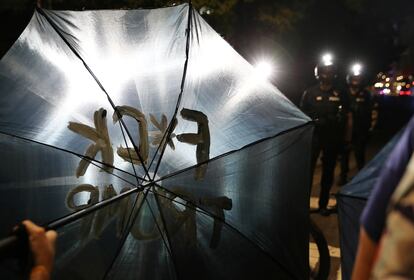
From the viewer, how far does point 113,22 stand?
137 inches

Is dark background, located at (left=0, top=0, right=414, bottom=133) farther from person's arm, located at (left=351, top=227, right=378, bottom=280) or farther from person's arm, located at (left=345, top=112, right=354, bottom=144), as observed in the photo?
person's arm, located at (left=351, top=227, right=378, bottom=280)

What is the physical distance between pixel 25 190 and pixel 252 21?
13.6m

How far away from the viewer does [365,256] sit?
1.34 meters

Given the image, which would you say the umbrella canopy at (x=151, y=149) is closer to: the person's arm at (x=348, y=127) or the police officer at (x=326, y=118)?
the police officer at (x=326, y=118)

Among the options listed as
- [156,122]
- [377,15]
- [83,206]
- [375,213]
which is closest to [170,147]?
[156,122]

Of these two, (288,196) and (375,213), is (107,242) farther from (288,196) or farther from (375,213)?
(375,213)

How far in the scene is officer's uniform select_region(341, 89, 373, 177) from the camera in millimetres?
8936

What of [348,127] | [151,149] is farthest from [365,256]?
[348,127]

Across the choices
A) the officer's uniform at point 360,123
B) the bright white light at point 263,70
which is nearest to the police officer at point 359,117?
the officer's uniform at point 360,123

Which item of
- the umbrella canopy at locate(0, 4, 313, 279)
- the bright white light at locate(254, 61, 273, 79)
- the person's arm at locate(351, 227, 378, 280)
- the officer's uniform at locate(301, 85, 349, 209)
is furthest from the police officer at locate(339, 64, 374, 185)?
the person's arm at locate(351, 227, 378, 280)

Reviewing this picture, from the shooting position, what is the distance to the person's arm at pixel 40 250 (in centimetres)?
150

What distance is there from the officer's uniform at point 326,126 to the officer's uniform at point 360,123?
1568 mm

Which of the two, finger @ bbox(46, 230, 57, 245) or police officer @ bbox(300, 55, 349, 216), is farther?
police officer @ bbox(300, 55, 349, 216)

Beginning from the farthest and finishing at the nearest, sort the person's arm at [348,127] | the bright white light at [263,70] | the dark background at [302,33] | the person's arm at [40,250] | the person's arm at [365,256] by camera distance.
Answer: the dark background at [302,33] → the person's arm at [348,127] → the bright white light at [263,70] → the person's arm at [40,250] → the person's arm at [365,256]
